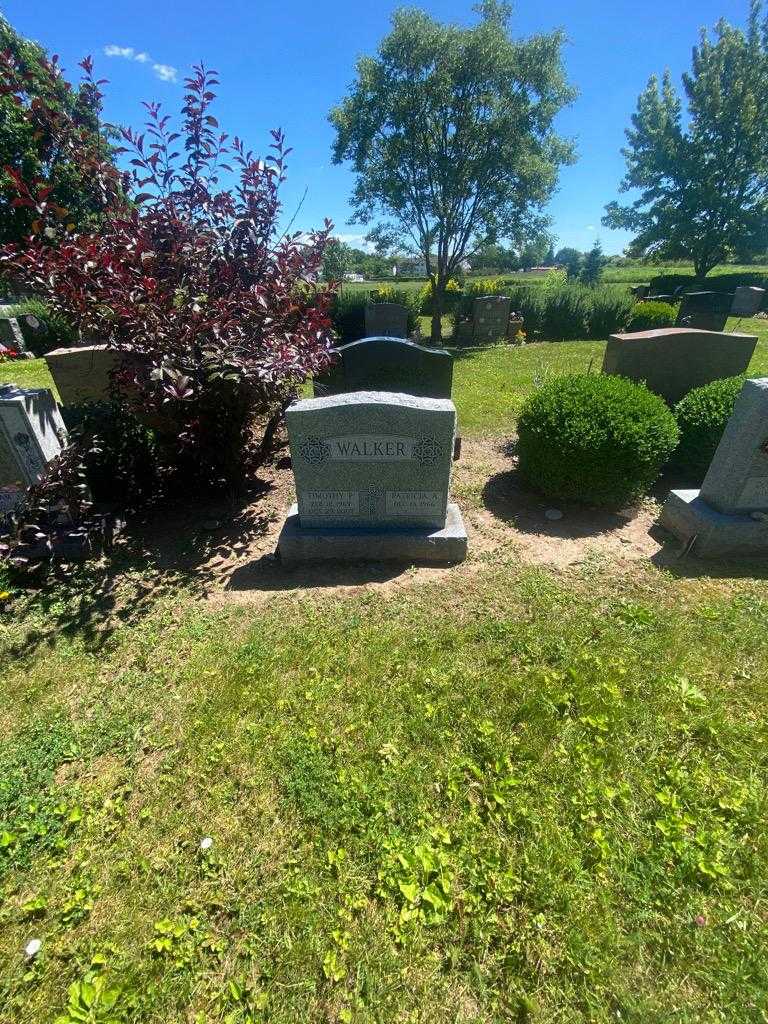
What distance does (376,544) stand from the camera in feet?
12.7

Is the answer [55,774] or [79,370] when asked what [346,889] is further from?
[79,370]

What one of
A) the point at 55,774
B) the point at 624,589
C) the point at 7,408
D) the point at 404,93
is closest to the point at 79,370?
the point at 7,408

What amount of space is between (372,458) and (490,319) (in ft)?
48.2

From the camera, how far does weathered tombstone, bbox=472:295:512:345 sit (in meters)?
16.1

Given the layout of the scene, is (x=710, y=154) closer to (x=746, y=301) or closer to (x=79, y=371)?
(x=746, y=301)

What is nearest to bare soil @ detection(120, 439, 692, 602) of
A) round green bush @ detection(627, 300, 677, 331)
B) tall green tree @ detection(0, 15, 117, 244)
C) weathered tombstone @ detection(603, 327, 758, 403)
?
weathered tombstone @ detection(603, 327, 758, 403)

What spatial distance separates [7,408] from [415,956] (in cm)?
453

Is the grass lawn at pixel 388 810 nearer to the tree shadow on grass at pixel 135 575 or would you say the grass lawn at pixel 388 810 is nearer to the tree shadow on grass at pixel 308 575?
the tree shadow on grass at pixel 135 575

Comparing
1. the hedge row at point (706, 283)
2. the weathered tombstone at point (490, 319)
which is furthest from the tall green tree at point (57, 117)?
the hedge row at point (706, 283)

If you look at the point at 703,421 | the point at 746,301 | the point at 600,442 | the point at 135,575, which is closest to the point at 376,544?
the point at 135,575

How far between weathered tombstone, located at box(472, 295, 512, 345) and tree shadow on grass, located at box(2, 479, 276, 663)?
45.8ft

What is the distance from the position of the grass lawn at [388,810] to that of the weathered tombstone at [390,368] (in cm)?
341

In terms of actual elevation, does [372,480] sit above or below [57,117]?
below

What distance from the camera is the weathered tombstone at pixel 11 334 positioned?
1376 cm
